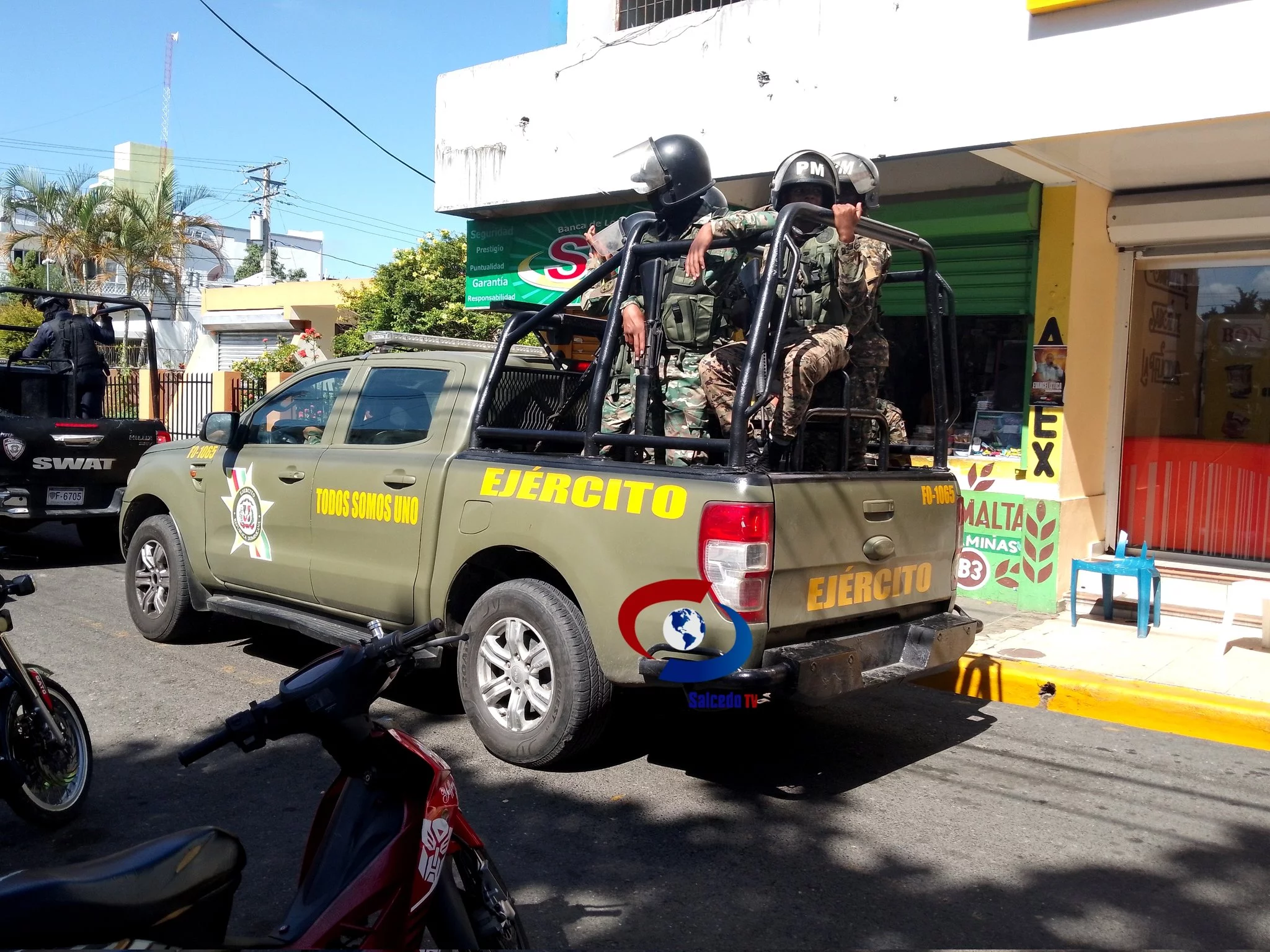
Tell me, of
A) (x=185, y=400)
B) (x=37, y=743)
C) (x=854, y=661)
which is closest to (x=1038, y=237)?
(x=854, y=661)

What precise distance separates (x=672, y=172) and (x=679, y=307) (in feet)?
2.49

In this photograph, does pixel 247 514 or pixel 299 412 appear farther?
pixel 299 412

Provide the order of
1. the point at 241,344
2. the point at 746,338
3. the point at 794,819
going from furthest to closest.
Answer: the point at 241,344 → the point at 746,338 → the point at 794,819

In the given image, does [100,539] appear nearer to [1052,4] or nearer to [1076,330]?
[1076,330]

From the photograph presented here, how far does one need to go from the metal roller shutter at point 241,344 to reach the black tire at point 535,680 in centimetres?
3022

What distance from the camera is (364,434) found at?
18.5ft

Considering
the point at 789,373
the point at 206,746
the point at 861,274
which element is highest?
the point at 861,274

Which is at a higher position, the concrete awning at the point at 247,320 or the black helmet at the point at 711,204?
the concrete awning at the point at 247,320

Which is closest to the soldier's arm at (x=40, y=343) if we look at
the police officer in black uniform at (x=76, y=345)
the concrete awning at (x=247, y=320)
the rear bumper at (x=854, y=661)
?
the police officer in black uniform at (x=76, y=345)

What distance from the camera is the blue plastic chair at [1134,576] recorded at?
729cm

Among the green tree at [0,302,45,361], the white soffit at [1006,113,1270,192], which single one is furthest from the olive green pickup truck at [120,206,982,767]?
the green tree at [0,302,45,361]

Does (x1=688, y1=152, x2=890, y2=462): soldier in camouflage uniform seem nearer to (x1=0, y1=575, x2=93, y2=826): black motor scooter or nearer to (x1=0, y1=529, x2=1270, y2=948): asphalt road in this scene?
(x1=0, y1=529, x2=1270, y2=948): asphalt road

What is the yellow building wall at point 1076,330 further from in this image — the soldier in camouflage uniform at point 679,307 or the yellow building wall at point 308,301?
the yellow building wall at point 308,301

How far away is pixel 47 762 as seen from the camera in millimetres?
4000
